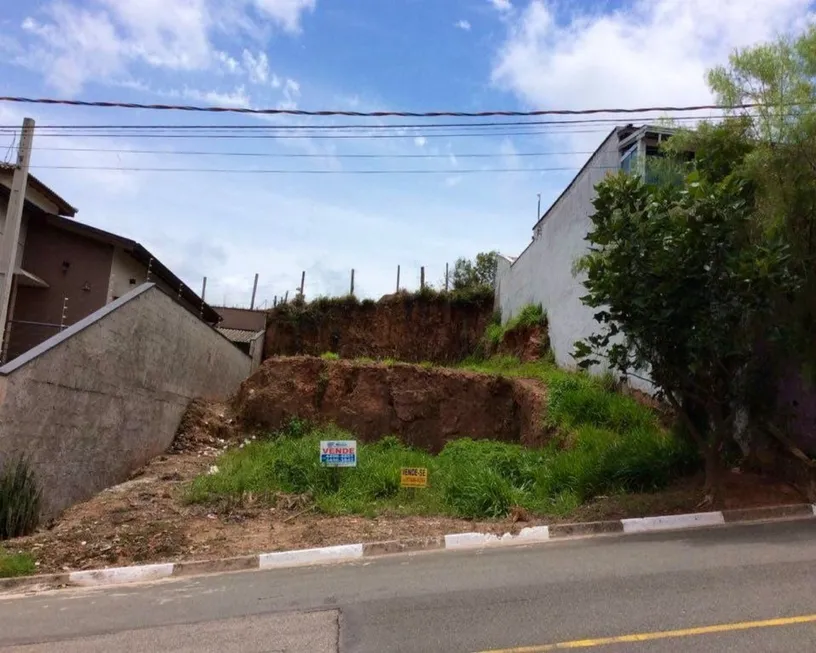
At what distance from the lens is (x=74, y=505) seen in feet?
30.4

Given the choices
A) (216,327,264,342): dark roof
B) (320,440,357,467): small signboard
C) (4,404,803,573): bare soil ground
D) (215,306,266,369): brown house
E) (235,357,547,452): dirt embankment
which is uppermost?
(215,306,266,369): brown house

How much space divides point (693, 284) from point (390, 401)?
9.14 meters

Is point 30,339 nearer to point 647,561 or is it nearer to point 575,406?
point 575,406

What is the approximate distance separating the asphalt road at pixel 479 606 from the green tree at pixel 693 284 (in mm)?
2305

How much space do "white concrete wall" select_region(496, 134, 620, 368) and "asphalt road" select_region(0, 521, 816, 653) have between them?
8410mm

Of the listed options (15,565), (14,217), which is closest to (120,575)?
(15,565)

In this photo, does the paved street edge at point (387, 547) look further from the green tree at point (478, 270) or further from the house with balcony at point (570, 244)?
the green tree at point (478, 270)

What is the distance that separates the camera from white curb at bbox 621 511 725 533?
7.61 m

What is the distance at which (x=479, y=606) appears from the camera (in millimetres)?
4930

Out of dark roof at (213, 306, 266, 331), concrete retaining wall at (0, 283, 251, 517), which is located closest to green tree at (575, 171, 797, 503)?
concrete retaining wall at (0, 283, 251, 517)

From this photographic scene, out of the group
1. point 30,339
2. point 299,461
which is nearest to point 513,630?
point 299,461

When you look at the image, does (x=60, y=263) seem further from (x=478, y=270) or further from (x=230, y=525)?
(x=478, y=270)

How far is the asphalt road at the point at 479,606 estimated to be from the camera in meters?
4.22

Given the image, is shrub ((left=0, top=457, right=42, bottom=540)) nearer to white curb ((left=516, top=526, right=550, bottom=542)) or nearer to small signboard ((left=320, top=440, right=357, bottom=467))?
small signboard ((left=320, top=440, right=357, bottom=467))
